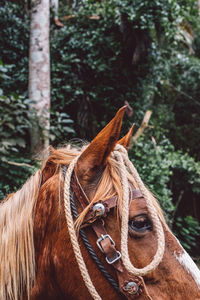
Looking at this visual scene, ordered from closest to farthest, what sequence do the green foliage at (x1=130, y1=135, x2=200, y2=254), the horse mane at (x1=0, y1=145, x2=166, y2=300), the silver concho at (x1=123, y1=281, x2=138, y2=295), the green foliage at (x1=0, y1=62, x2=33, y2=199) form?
the silver concho at (x1=123, y1=281, x2=138, y2=295) → the horse mane at (x1=0, y1=145, x2=166, y2=300) → the green foliage at (x1=0, y1=62, x2=33, y2=199) → the green foliage at (x1=130, y1=135, x2=200, y2=254)

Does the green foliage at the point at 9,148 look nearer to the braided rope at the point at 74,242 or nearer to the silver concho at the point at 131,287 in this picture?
the braided rope at the point at 74,242

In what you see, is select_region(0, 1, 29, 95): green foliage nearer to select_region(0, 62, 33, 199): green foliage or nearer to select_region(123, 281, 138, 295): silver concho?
select_region(0, 62, 33, 199): green foliage

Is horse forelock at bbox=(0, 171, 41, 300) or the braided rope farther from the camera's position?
horse forelock at bbox=(0, 171, 41, 300)

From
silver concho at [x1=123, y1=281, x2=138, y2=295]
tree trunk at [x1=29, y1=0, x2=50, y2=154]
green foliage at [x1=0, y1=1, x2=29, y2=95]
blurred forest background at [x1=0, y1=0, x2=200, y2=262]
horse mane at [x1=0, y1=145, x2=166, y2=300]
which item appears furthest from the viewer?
green foliage at [x1=0, y1=1, x2=29, y2=95]

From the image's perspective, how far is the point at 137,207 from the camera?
44.6 inches

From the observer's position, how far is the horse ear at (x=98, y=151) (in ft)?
3.48

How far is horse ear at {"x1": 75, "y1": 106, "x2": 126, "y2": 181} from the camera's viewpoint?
3.48ft

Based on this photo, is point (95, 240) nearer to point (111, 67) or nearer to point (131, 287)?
point (131, 287)

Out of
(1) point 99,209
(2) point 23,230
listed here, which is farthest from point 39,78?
(1) point 99,209

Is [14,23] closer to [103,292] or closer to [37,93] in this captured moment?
[37,93]

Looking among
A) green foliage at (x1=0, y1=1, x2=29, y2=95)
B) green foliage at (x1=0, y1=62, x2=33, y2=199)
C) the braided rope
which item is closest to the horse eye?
the braided rope

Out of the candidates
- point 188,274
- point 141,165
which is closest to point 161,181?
point 141,165

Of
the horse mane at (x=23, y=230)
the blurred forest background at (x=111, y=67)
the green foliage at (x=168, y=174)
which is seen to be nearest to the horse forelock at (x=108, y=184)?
the horse mane at (x=23, y=230)

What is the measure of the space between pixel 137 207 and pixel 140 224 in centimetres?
7
